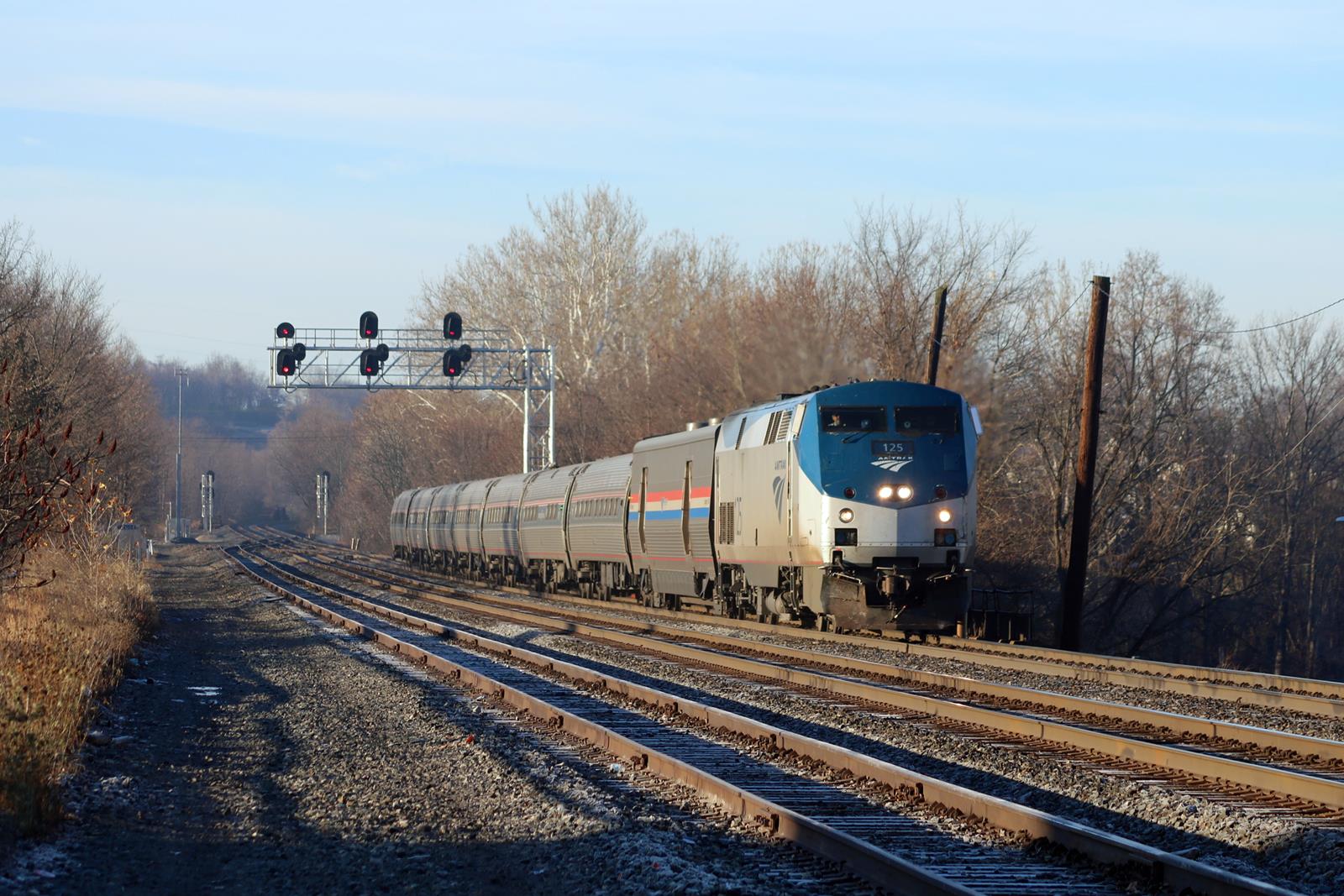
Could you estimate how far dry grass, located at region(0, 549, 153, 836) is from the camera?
8008 millimetres

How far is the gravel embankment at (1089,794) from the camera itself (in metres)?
7.09

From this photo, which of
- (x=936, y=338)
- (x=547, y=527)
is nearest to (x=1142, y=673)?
(x=936, y=338)

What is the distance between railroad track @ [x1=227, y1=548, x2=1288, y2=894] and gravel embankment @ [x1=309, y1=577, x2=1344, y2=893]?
2.16 feet

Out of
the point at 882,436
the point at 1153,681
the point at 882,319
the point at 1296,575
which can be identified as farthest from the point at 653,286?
the point at 1153,681

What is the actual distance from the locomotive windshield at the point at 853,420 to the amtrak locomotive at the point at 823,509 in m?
0.02

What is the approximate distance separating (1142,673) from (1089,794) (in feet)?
26.4

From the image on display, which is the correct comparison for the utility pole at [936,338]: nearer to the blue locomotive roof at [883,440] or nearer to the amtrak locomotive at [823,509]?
the amtrak locomotive at [823,509]

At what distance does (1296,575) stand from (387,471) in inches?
2224

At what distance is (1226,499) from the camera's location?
39125mm

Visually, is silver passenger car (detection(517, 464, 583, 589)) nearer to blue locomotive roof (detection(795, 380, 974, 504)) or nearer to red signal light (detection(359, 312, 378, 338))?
red signal light (detection(359, 312, 378, 338))

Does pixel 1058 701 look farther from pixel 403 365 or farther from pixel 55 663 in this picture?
pixel 403 365

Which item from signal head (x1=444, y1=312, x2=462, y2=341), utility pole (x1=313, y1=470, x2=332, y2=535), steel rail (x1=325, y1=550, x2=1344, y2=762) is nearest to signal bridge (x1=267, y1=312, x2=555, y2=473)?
signal head (x1=444, y1=312, x2=462, y2=341)

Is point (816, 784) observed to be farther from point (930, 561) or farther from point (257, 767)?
point (930, 561)

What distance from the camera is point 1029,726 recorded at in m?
11.2
